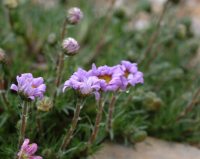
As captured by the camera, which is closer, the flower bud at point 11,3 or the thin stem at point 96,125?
the thin stem at point 96,125

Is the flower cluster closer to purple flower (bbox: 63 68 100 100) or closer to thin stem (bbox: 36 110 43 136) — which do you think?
purple flower (bbox: 63 68 100 100)

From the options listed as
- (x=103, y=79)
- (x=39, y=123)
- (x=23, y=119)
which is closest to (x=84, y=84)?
(x=103, y=79)

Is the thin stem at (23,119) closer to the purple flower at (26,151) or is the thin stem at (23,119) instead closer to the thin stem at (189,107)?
the purple flower at (26,151)

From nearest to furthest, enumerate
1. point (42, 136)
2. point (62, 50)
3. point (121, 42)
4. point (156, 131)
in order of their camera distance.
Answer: point (62, 50)
point (42, 136)
point (156, 131)
point (121, 42)

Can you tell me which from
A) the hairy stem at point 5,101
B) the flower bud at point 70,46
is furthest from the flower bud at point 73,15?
the hairy stem at point 5,101

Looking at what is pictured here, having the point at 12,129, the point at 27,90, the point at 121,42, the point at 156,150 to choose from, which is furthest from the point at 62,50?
the point at 121,42

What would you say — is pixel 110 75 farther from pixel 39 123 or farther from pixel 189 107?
pixel 189 107

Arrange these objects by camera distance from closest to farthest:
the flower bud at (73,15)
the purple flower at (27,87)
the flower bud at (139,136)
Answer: the purple flower at (27,87) < the flower bud at (73,15) < the flower bud at (139,136)

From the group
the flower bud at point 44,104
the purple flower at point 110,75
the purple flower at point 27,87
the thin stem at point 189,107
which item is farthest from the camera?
the thin stem at point 189,107

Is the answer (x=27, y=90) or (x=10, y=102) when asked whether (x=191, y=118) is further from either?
(x=27, y=90)
